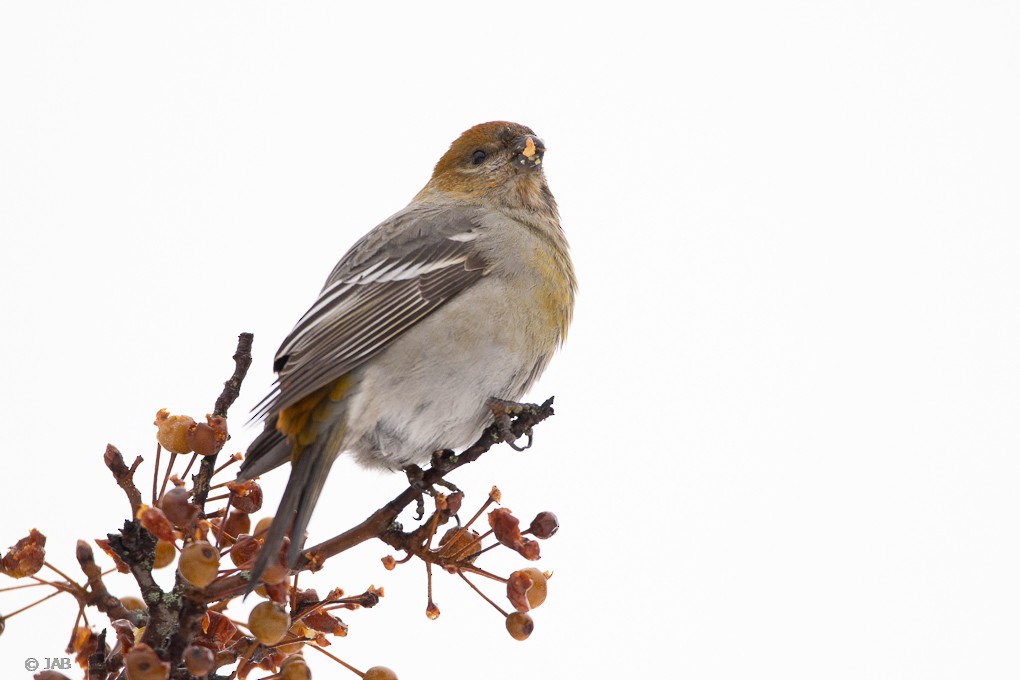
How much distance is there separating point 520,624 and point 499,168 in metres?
2.85

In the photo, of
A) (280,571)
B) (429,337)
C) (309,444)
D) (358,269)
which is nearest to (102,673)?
(280,571)

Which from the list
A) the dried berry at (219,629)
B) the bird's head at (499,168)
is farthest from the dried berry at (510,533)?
the bird's head at (499,168)

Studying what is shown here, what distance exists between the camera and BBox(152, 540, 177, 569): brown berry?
2.22 meters

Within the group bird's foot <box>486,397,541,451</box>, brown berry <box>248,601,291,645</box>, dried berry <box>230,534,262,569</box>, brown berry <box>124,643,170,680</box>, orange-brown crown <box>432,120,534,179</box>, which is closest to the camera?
brown berry <box>124,643,170,680</box>

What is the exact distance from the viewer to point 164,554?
2.23 m

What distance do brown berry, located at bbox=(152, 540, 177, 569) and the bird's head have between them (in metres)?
2.74

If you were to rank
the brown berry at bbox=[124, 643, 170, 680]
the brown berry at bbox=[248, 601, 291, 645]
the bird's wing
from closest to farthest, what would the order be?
1. the brown berry at bbox=[124, 643, 170, 680]
2. the brown berry at bbox=[248, 601, 291, 645]
3. the bird's wing

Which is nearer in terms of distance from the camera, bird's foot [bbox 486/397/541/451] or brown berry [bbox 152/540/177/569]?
brown berry [bbox 152/540/177/569]

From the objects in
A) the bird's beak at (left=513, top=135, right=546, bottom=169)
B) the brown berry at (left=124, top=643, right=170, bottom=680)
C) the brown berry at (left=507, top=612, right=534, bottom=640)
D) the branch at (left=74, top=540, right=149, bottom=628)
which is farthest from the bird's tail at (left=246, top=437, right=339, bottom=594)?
the bird's beak at (left=513, top=135, right=546, bottom=169)

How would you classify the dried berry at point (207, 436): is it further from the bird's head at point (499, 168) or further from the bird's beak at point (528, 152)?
the bird's beak at point (528, 152)

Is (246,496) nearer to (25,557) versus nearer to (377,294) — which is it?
(25,557)

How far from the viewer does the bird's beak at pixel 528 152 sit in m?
4.77

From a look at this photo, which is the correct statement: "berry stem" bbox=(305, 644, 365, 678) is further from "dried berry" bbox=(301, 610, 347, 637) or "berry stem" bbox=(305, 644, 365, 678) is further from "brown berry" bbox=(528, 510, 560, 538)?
"brown berry" bbox=(528, 510, 560, 538)

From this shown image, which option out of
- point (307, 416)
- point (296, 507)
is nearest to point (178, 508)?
→ point (296, 507)
